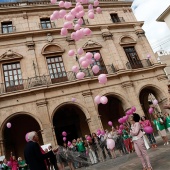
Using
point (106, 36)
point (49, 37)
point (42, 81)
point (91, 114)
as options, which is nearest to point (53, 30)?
point (49, 37)

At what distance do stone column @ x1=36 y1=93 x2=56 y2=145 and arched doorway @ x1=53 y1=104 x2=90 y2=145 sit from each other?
2.49 m

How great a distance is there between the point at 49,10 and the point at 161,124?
43.6ft

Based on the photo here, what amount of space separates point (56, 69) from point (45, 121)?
423 centimetres

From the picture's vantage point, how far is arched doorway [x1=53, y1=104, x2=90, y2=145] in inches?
582

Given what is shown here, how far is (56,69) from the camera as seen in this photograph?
14.3 m

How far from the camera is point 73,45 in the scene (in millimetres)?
15180

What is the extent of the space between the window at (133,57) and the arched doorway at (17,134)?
9546 millimetres

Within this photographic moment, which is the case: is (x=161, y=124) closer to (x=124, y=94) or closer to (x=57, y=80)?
(x=124, y=94)

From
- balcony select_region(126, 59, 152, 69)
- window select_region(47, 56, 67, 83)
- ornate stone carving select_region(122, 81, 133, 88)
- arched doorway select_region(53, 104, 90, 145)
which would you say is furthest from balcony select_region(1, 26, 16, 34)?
balcony select_region(126, 59, 152, 69)

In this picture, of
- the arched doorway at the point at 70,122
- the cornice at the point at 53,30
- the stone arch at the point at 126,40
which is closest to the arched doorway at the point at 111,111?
the arched doorway at the point at 70,122

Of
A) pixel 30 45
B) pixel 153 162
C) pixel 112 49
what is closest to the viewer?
pixel 153 162

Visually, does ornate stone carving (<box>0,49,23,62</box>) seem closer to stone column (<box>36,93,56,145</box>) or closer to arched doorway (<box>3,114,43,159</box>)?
stone column (<box>36,93,56,145</box>)

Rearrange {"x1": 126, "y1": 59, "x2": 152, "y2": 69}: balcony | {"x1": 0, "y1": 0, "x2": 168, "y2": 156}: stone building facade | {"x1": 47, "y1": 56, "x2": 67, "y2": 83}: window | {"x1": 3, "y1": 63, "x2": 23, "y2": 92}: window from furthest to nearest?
{"x1": 126, "y1": 59, "x2": 152, "y2": 69}: balcony → {"x1": 47, "y1": 56, "x2": 67, "y2": 83}: window → {"x1": 3, "y1": 63, "x2": 23, "y2": 92}: window → {"x1": 0, "y1": 0, "x2": 168, "y2": 156}: stone building facade

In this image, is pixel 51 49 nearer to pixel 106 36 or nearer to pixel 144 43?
pixel 106 36
